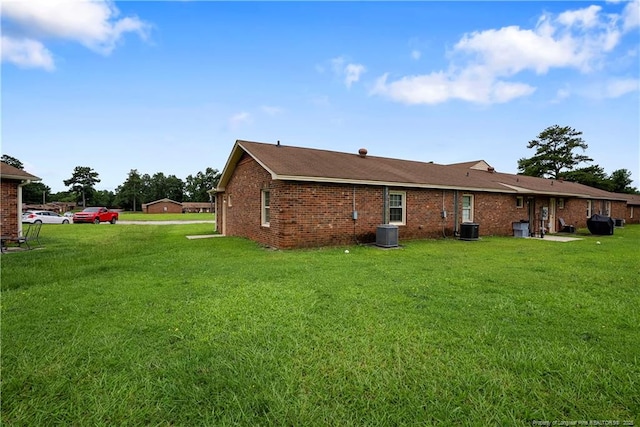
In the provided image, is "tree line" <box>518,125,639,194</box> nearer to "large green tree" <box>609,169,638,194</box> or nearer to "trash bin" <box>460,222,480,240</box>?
"large green tree" <box>609,169,638,194</box>

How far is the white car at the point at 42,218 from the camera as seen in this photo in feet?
82.8

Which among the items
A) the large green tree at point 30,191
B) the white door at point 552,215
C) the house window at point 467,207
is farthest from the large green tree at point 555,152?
the large green tree at point 30,191

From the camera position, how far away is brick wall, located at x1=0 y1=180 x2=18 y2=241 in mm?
10984

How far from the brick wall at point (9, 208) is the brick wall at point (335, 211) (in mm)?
7991

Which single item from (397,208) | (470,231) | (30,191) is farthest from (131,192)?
(470,231)

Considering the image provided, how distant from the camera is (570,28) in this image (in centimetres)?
1066

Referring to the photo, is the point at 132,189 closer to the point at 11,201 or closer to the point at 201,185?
the point at 201,185

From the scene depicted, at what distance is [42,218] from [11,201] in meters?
19.3

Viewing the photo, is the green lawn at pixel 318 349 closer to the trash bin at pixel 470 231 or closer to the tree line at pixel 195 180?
the trash bin at pixel 470 231

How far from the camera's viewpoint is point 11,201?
A: 11180mm

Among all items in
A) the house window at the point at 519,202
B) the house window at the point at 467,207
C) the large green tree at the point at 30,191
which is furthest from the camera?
the large green tree at the point at 30,191

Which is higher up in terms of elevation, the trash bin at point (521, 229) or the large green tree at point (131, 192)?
the large green tree at point (131, 192)

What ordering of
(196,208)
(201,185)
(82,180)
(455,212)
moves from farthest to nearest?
(201,185)
(82,180)
(196,208)
(455,212)

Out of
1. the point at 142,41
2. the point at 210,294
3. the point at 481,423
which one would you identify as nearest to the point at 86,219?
the point at 142,41
